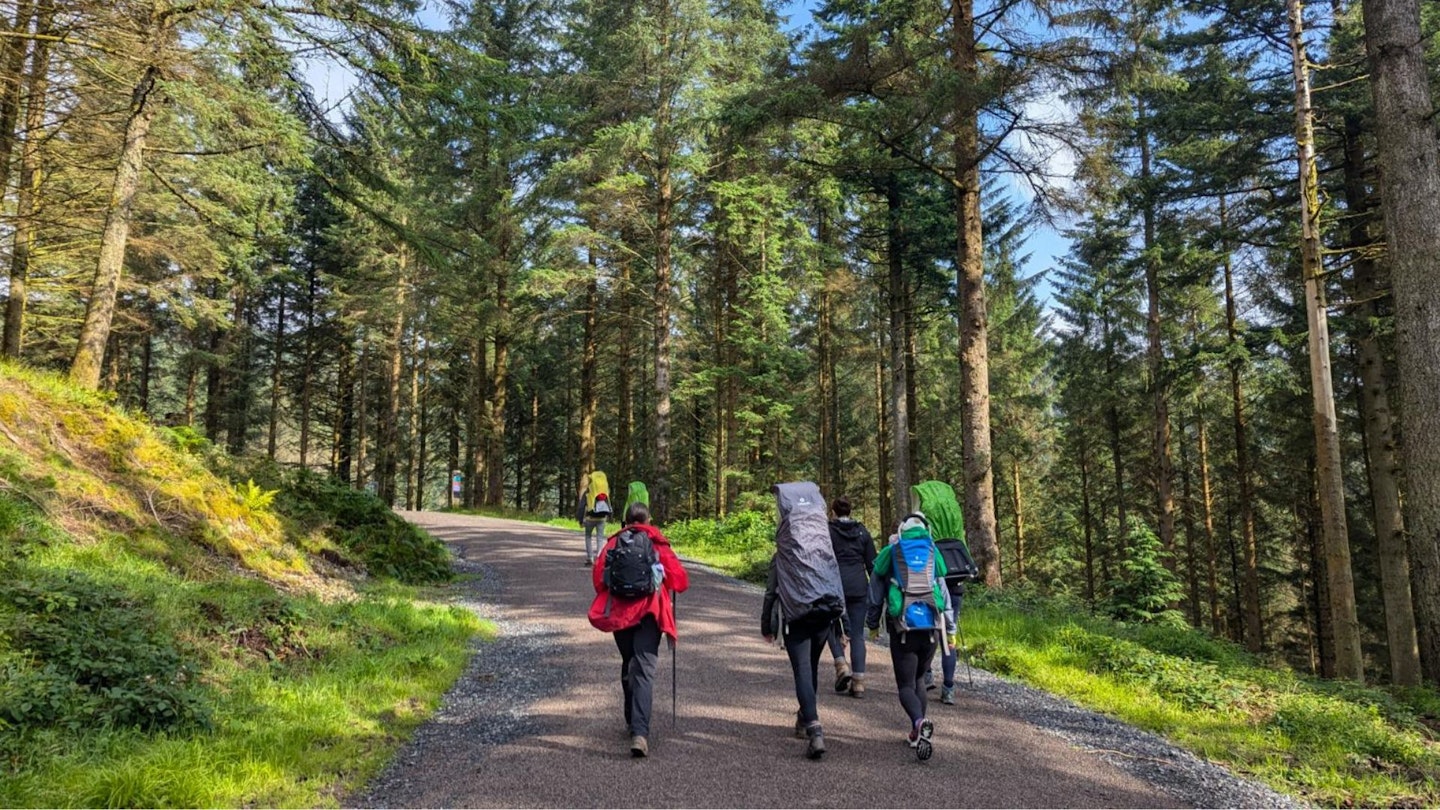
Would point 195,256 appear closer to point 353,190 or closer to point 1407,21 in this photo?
point 353,190

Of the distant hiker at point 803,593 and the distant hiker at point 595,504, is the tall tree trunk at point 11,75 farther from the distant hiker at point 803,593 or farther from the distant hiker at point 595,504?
the distant hiker at point 803,593

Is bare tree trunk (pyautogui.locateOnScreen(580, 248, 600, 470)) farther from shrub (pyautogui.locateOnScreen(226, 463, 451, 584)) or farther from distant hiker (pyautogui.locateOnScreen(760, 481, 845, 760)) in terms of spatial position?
distant hiker (pyautogui.locateOnScreen(760, 481, 845, 760))

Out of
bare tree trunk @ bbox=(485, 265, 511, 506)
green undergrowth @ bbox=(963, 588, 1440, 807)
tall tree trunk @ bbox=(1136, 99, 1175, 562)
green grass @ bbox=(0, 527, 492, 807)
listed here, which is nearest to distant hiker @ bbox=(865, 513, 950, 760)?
green undergrowth @ bbox=(963, 588, 1440, 807)

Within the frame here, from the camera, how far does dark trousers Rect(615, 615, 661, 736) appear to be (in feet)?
15.5

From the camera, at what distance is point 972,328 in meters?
11.1

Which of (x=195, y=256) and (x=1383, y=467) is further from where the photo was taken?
(x=195, y=256)

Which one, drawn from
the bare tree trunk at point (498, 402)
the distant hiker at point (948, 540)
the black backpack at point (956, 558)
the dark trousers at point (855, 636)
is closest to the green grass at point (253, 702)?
the dark trousers at point (855, 636)

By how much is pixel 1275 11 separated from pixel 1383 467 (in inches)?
362

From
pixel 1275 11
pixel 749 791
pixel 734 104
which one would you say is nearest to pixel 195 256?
pixel 734 104

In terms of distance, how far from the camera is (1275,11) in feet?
43.6

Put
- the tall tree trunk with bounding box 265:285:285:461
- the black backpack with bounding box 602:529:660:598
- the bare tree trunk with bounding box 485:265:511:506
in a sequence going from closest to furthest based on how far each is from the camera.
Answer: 1. the black backpack with bounding box 602:529:660:598
2. the bare tree trunk with bounding box 485:265:511:506
3. the tall tree trunk with bounding box 265:285:285:461

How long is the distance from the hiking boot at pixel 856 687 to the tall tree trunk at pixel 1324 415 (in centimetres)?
776

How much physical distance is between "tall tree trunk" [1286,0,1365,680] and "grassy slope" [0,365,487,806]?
11.4m

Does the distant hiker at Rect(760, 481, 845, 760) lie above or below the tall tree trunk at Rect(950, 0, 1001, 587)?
below
